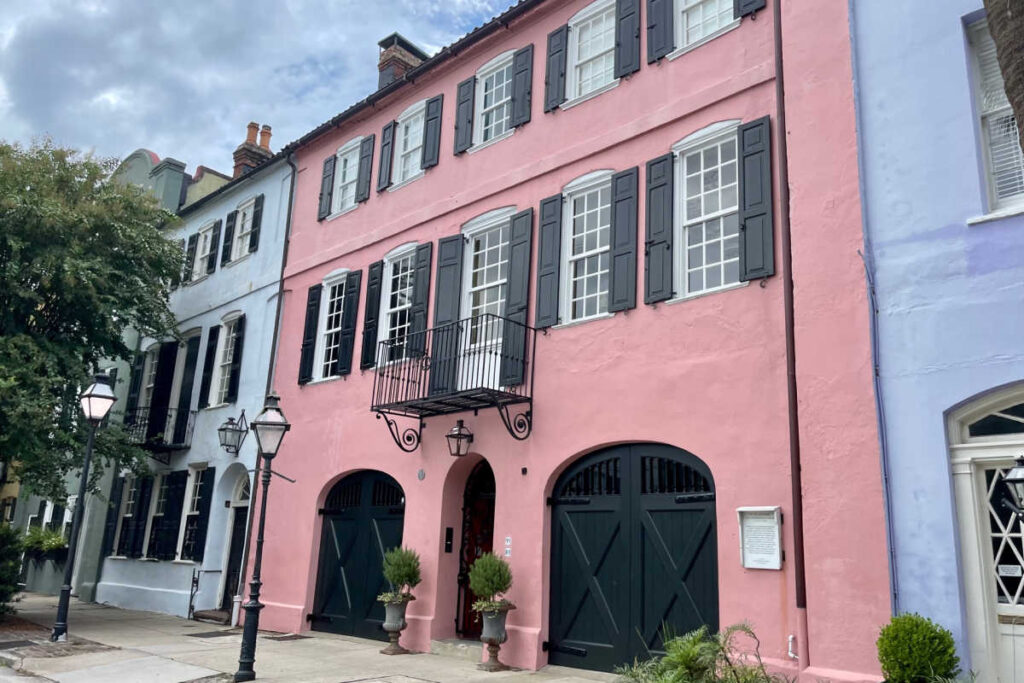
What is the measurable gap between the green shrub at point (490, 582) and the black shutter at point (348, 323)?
513 cm

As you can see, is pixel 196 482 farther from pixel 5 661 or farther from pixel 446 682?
pixel 446 682

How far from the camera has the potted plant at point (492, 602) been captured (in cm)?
1040

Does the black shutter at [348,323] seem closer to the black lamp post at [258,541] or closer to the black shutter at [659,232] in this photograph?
the black lamp post at [258,541]

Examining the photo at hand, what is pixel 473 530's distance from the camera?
1266 centimetres

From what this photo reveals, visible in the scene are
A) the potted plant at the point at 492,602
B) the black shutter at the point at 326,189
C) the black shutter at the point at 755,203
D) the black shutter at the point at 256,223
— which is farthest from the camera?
the black shutter at the point at 256,223

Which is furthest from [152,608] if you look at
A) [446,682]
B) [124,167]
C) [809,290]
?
[809,290]

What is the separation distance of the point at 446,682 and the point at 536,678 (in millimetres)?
1016

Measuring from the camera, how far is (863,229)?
8328mm

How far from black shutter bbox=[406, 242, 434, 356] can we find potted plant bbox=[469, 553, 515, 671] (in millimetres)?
3634

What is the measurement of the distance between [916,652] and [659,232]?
5.41 m

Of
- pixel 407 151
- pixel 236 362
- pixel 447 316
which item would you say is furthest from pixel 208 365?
pixel 447 316

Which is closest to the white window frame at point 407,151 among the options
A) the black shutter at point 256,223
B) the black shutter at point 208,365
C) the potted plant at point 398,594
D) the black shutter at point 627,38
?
the black shutter at point 627,38

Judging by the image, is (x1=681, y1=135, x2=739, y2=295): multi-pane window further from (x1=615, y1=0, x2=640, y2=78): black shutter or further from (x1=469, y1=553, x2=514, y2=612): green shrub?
(x1=469, y1=553, x2=514, y2=612): green shrub

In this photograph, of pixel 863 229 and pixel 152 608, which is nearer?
pixel 863 229
